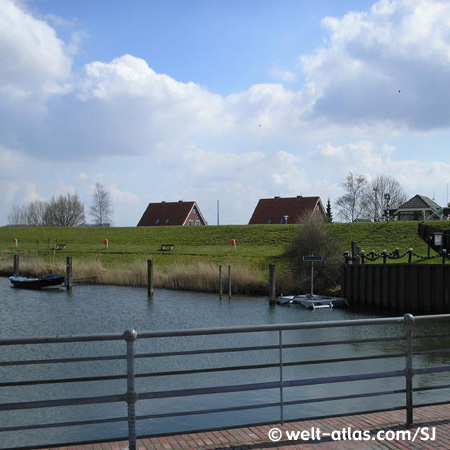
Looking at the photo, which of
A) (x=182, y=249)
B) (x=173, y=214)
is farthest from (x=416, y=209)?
(x=173, y=214)

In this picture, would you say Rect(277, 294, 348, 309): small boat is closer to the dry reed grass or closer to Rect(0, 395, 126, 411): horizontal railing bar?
the dry reed grass

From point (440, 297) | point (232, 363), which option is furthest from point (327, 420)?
point (440, 297)

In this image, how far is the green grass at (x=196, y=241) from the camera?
169 feet

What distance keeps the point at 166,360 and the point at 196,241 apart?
4954 centimetres

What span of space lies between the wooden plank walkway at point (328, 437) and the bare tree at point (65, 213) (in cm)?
11737

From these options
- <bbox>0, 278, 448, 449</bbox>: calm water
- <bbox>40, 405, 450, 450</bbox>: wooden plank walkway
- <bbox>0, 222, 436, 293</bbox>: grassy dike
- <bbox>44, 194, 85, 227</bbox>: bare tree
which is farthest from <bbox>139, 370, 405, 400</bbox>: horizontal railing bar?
<bbox>44, 194, 85, 227</bbox>: bare tree

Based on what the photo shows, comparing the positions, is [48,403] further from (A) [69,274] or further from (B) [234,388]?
(A) [69,274]

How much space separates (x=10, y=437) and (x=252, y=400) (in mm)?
4514

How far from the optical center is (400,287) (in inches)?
1188

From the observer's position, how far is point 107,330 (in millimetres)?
25281

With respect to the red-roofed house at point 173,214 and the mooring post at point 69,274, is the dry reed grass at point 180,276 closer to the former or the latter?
the mooring post at point 69,274

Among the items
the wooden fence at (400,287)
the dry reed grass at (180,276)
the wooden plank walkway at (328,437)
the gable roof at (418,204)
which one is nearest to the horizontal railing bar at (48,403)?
the wooden plank walkway at (328,437)

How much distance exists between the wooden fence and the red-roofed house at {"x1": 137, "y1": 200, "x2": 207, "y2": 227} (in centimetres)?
5936

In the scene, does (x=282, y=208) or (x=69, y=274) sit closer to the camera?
(x=69, y=274)
